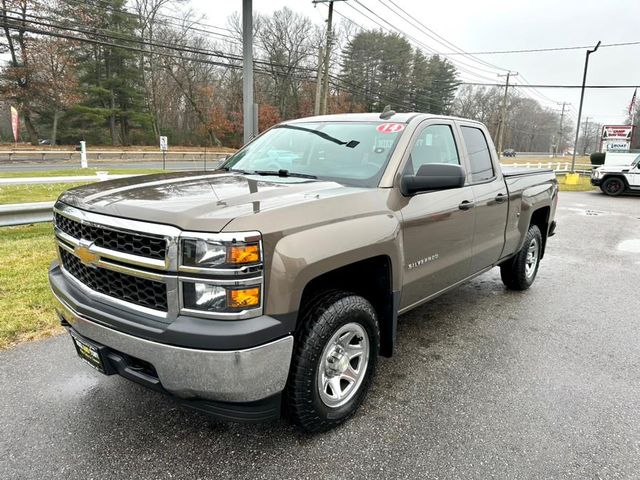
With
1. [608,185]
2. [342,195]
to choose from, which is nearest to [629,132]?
[608,185]

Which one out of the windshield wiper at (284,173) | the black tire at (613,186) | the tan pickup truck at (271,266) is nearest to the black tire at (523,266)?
the tan pickup truck at (271,266)

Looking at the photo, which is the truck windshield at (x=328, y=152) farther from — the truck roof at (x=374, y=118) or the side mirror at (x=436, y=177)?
the side mirror at (x=436, y=177)

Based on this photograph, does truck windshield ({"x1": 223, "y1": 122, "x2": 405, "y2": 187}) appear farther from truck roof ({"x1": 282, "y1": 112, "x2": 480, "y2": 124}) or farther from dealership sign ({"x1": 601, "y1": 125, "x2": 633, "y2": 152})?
dealership sign ({"x1": 601, "y1": 125, "x2": 633, "y2": 152})

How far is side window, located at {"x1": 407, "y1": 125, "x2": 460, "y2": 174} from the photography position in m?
3.26

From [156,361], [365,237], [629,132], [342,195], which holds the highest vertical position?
[629,132]

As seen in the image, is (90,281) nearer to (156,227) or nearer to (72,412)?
(156,227)

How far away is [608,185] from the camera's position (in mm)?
18578

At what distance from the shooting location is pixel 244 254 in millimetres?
1955

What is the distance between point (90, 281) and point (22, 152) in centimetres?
3078

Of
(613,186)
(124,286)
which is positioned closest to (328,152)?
(124,286)

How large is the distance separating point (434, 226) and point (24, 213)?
5.79m

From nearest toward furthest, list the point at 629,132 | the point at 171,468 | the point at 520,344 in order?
1. the point at 171,468
2. the point at 520,344
3. the point at 629,132

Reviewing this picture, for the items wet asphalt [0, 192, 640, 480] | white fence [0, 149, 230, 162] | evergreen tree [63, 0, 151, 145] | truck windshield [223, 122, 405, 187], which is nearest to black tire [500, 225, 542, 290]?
wet asphalt [0, 192, 640, 480]

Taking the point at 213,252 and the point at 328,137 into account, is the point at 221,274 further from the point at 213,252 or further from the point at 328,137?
the point at 328,137
